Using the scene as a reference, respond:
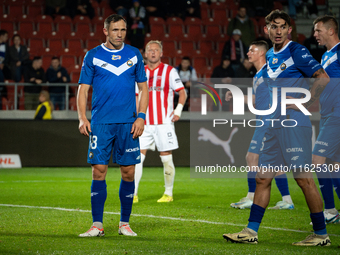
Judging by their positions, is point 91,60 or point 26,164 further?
point 26,164

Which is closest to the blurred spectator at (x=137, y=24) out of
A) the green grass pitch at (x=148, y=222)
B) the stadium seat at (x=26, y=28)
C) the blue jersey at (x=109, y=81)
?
the stadium seat at (x=26, y=28)

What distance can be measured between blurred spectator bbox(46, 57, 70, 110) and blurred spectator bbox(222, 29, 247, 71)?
15.2 feet

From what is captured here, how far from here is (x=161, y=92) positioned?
689cm

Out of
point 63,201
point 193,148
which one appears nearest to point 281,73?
point 63,201

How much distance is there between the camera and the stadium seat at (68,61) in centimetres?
1414

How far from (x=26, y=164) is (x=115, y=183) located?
3540 millimetres

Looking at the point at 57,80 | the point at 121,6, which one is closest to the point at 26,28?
the point at 121,6

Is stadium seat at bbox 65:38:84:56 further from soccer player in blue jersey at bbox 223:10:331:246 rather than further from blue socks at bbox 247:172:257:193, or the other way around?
soccer player in blue jersey at bbox 223:10:331:246

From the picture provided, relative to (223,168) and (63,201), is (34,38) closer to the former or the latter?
(223,168)

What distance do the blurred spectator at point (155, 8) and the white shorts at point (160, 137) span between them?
9.92m

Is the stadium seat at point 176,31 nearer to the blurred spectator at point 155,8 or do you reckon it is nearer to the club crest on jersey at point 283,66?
the blurred spectator at point 155,8

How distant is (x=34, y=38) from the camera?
1481 cm

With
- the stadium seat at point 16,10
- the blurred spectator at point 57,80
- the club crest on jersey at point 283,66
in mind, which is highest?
the stadium seat at point 16,10

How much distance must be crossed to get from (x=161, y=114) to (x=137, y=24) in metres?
8.05
